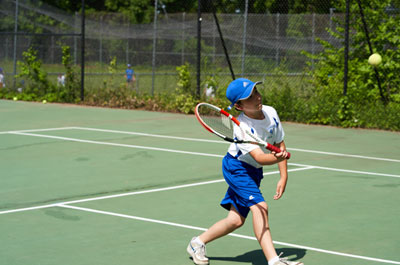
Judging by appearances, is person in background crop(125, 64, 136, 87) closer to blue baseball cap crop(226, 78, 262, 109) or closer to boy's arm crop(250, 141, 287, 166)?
blue baseball cap crop(226, 78, 262, 109)

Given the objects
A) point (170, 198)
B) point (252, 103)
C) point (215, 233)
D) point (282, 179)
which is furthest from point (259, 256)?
point (170, 198)

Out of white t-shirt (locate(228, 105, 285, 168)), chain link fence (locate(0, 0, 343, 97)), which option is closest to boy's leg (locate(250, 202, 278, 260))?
white t-shirt (locate(228, 105, 285, 168))

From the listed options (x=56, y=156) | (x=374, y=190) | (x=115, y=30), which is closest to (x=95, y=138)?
(x=56, y=156)

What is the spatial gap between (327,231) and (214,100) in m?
9.99

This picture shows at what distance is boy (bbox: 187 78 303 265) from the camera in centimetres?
462

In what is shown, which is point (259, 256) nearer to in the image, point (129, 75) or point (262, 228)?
point (262, 228)

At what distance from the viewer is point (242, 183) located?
4723mm

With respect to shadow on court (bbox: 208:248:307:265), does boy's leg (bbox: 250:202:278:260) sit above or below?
above

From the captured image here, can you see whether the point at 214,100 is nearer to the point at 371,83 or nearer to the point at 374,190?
the point at 371,83

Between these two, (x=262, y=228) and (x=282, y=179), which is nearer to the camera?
(x=262, y=228)

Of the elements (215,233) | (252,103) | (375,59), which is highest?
(375,59)

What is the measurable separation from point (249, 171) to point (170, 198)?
2521 mm

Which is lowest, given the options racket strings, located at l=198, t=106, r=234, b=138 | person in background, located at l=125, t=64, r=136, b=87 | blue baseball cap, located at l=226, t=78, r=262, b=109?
person in background, located at l=125, t=64, r=136, b=87

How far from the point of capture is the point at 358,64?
14.4 m
